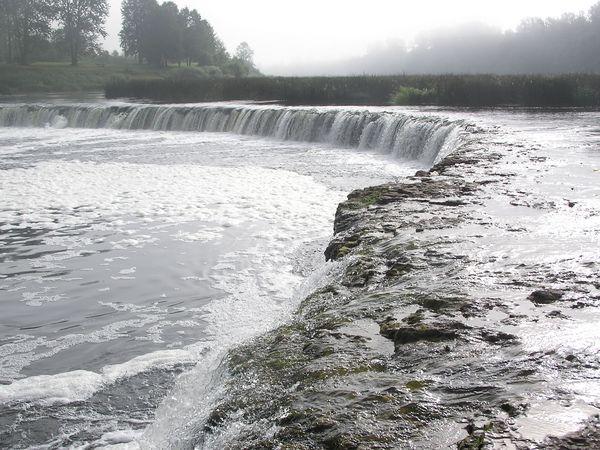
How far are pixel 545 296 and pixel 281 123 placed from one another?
20.0m

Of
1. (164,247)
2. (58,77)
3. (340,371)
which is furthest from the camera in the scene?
(58,77)

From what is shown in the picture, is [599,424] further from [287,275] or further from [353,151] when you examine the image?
[353,151]

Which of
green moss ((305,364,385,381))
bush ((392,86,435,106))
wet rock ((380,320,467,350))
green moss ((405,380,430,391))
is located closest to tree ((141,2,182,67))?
bush ((392,86,435,106))

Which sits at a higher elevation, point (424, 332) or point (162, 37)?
point (162, 37)

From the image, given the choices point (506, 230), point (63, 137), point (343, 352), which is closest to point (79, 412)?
point (343, 352)

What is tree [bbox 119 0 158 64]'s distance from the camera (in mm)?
77125

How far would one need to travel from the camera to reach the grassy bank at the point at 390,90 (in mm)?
24078

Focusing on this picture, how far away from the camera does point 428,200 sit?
7.58 m

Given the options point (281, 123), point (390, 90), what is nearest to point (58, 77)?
point (390, 90)

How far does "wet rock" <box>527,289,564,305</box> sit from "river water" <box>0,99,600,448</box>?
206 cm

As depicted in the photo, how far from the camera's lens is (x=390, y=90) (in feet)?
102

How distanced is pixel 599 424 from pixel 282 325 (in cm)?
258

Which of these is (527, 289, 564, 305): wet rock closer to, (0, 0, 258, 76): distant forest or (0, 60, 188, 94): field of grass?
(0, 60, 188, 94): field of grass

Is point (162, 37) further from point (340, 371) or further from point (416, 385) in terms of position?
point (416, 385)
